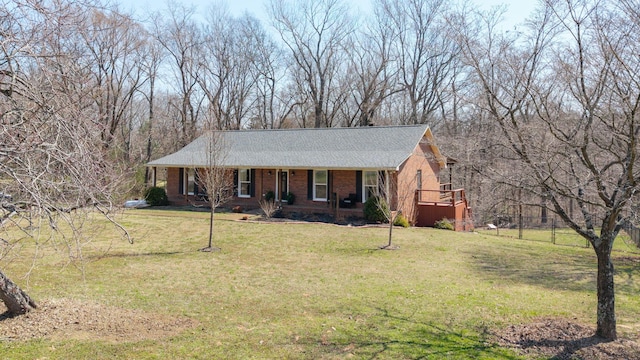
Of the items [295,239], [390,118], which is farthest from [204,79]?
[295,239]

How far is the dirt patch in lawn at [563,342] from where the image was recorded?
5.75m

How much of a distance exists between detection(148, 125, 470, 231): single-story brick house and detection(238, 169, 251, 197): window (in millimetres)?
55

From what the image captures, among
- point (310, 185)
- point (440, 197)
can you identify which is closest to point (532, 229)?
point (440, 197)

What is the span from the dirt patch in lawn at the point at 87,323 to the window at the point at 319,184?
14.5 metres

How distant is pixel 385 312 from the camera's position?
292 inches

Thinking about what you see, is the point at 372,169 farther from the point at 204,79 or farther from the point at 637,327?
the point at 204,79

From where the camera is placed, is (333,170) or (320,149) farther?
(320,149)

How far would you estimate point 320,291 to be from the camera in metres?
8.68

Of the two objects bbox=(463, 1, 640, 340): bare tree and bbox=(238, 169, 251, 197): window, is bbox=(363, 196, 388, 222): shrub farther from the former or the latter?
bbox=(463, 1, 640, 340): bare tree

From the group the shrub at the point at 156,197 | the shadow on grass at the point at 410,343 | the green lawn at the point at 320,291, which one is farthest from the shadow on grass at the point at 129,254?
the shrub at the point at 156,197

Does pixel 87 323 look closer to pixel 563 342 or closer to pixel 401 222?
pixel 563 342

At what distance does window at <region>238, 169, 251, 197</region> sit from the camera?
23031mm

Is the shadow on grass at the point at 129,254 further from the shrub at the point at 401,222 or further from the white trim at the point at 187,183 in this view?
the white trim at the point at 187,183

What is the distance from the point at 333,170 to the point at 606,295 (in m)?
15.1
